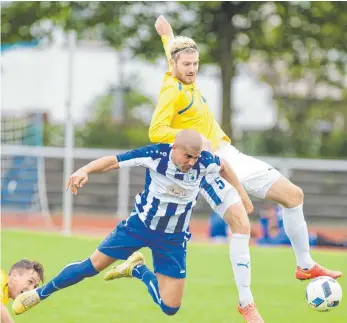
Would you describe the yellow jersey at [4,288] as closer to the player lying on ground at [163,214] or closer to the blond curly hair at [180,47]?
the player lying on ground at [163,214]

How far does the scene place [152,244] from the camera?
805cm

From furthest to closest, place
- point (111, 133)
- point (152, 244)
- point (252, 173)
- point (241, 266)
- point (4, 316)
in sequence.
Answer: point (111, 133) < point (252, 173) < point (241, 266) < point (152, 244) < point (4, 316)

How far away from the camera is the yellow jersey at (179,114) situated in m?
8.25

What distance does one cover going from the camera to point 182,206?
788 cm

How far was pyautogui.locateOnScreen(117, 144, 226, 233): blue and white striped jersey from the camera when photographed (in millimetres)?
7785

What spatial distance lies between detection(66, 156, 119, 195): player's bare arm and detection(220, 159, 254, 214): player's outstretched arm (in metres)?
0.92

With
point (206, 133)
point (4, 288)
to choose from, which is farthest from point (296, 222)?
point (4, 288)

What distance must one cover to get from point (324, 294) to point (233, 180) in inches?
49.1

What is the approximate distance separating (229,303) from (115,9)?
13.4 m

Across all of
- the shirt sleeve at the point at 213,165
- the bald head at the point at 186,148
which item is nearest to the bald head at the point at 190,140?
the bald head at the point at 186,148

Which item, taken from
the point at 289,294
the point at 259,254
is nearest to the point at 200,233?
the point at 259,254

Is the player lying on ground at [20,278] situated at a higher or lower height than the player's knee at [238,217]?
lower

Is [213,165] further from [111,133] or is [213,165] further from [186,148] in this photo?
[111,133]

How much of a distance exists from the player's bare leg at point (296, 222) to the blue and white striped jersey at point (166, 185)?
0.89m
